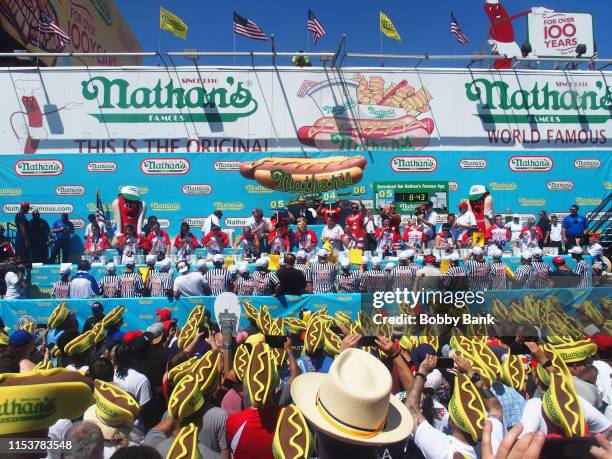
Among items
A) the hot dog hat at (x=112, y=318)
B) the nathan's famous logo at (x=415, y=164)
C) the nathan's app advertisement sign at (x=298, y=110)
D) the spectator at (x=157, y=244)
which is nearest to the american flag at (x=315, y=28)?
the nathan's app advertisement sign at (x=298, y=110)

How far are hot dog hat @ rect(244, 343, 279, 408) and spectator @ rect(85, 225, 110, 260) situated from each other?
436 inches

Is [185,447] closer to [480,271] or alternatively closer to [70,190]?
[480,271]

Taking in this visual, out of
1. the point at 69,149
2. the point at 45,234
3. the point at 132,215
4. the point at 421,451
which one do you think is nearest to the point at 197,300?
the point at 421,451

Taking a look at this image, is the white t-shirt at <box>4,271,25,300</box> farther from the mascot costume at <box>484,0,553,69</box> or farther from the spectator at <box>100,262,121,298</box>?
the mascot costume at <box>484,0,553,69</box>

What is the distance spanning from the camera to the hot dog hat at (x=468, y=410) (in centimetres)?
246

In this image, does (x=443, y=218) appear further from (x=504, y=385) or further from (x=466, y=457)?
(x=466, y=457)

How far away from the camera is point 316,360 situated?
3.91 metres

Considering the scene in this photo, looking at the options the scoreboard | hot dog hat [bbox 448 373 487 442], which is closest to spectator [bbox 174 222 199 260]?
the scoreboard

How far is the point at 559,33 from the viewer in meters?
19.0

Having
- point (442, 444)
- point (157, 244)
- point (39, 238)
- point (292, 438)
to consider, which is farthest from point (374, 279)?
point (39, 238)

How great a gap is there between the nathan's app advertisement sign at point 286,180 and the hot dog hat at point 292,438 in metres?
13.5

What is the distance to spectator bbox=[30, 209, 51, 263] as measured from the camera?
14.2m

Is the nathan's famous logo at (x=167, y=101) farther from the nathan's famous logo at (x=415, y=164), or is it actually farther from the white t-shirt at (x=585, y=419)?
the white t-shirt at (x=585, y=419)

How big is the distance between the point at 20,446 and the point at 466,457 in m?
2.03
